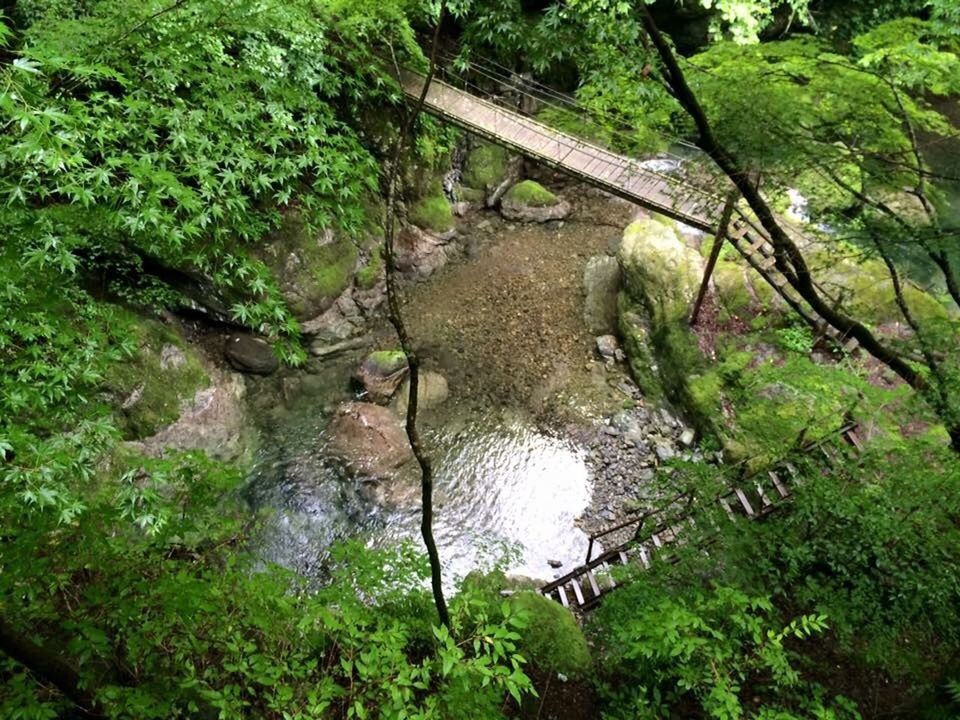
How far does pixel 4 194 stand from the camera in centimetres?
353

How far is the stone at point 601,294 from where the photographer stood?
38.2 feet

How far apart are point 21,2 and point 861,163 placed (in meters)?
9.32

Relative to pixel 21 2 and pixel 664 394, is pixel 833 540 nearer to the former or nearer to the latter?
pixel 664 394

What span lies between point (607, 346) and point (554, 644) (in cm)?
695

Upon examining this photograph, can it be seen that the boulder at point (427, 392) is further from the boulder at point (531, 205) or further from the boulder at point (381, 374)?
the boulder at point (531, 205)

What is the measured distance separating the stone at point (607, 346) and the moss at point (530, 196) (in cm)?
486

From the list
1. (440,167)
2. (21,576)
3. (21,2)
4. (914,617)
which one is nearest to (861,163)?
(914,617)

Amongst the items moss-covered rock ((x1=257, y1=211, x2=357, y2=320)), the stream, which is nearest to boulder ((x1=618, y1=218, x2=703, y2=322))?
the stream

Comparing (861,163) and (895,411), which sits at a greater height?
(861,163)

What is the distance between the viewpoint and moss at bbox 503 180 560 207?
14.2 metres

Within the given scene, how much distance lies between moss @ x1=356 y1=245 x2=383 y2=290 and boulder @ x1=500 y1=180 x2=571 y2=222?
4370 millimetres

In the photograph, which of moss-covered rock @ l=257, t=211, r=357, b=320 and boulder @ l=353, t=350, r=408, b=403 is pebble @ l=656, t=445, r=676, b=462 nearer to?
boulder @ l=353, t=350, r=408, b=403

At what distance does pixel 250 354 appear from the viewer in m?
9.52


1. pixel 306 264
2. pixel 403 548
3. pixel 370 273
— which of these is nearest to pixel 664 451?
pixel 403 548
